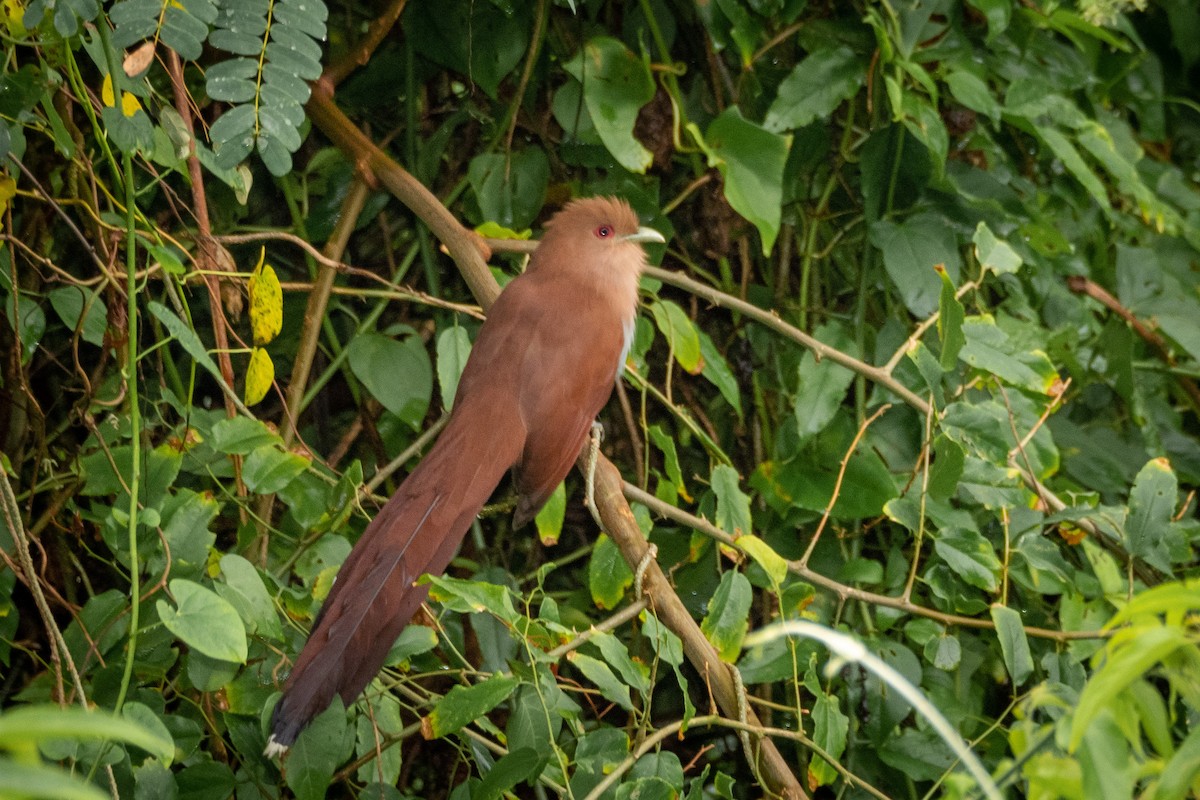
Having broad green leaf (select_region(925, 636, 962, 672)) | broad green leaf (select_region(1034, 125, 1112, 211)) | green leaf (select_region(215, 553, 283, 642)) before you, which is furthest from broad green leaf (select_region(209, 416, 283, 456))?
broad green leaf (select_region(1034, 125, 1112, 211))

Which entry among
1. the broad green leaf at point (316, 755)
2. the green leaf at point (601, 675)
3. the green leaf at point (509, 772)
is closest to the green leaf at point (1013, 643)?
the green leaf at point (601, 675)

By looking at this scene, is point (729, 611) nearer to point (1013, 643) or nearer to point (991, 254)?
point (1013, 643)

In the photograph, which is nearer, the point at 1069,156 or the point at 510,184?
the point at 510,184

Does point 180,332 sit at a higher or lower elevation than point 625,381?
higher

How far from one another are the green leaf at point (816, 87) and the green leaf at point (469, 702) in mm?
1301

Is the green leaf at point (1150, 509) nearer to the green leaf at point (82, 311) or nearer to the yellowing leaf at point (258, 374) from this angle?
the yellowing leaf at point (258, 374)

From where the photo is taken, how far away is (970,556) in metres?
1.90

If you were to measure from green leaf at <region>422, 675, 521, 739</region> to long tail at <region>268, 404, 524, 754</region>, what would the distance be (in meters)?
0.10

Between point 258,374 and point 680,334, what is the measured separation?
79 cm

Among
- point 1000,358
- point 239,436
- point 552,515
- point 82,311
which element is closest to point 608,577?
point 552,515

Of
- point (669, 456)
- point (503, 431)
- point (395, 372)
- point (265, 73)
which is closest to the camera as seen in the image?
point (265, 73)

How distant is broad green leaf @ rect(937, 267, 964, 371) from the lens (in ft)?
6.02

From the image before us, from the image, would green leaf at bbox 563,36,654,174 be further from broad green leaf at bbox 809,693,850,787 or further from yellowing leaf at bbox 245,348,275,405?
broad green leaf at bbox 809,693,850,787

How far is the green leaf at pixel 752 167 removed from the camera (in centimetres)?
222
